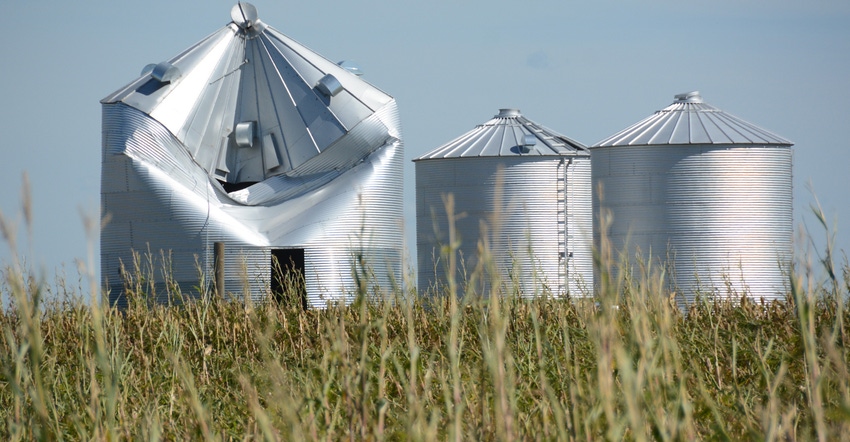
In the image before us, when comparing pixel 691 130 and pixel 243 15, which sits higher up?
pixel 243 15

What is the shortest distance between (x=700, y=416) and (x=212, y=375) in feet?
14.2

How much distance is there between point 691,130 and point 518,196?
138 inches

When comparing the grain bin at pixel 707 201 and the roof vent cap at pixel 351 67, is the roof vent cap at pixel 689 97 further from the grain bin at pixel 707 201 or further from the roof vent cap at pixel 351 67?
the roof vent cap at pixel 351 67

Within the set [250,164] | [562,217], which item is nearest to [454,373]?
[250,164]

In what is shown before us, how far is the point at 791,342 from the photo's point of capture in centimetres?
718

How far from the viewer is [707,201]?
60.4 feet

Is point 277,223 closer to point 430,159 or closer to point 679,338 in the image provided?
point 430,159

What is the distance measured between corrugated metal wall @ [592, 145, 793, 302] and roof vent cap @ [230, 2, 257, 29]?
23.5ft

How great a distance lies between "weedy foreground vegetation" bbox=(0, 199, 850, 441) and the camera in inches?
106

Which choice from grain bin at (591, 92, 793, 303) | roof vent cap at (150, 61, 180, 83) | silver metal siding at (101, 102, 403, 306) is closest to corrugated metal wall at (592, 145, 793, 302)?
grain bin at (591, 92, 793, 303)

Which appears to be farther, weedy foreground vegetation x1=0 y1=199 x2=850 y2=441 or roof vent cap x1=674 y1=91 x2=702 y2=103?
roof vent cap x1=674 y1=91 x2=702 y2=103

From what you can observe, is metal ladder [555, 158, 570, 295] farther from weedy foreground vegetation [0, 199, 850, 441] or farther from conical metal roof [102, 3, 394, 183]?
weedy foreground vegetation [0, 199, 850, 441]

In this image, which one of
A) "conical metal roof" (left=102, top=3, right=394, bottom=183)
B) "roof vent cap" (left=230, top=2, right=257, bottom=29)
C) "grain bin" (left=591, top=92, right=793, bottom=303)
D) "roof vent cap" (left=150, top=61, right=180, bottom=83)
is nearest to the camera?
"roof vent cap" (left=150, top=61, right=180, bottom=83)

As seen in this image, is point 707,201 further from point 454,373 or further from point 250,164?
point 454,373
